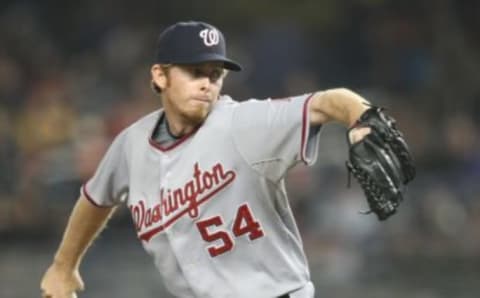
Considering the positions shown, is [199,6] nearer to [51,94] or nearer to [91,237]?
[51,94]

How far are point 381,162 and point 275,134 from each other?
434 millimetres

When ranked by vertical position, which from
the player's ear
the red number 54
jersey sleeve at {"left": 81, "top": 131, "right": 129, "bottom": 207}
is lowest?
the red number 54

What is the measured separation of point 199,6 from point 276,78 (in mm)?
1192

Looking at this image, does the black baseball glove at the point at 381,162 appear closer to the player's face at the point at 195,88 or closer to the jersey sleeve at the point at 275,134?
the jersey sleeve at the point at 275,134

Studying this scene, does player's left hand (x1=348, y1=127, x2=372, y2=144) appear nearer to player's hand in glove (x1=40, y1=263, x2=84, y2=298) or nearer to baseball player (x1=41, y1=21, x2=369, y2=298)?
baseball player (x1=41, y1=21, x2=369, y2=298)

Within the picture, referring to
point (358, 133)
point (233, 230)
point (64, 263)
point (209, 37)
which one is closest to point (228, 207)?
point (233, 230)

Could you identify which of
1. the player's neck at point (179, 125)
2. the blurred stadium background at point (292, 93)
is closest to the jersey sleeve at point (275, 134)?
the player's neck at point (179, 125)

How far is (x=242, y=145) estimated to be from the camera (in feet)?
13.3

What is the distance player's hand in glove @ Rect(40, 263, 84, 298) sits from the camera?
15.3 feet

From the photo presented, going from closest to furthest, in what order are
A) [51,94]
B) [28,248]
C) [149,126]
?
[149,126] < [28,248] < [51,94]

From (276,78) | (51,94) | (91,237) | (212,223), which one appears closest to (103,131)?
(51,94)

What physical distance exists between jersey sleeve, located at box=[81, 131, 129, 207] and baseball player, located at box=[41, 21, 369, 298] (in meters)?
0.15

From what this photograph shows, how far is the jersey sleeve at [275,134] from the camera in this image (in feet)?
12.8

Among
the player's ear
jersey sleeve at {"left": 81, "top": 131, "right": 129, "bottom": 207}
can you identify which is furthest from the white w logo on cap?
jersey sleeve at {"left": 81, "top": 131, "right": 129, "bottom": 207}
